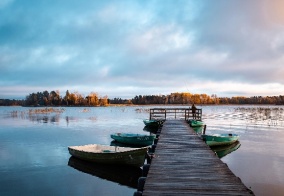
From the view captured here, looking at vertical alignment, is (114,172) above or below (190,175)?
below

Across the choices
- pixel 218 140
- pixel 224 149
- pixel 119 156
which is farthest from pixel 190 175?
pixel 224 149

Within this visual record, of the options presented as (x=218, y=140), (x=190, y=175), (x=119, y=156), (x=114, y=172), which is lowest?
(x=114, y=172)

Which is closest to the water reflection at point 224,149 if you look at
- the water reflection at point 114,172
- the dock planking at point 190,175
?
the water reflection at point 114,172

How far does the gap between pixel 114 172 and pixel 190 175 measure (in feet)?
30.9

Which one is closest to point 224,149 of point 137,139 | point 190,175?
point 137,139

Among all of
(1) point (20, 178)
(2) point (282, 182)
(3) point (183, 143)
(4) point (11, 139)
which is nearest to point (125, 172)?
(3) point (183, 143)

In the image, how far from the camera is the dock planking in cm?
883

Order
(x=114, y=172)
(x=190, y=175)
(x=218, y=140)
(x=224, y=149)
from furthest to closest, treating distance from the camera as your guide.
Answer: (x=224, y=149) < (x=218, y=140) < (x=114, y=172) < (x=190, y=175)

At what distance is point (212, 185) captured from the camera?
30.7ft

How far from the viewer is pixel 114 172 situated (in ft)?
62.0

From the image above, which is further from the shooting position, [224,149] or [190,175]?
[224,149]

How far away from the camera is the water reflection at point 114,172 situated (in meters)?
17.4

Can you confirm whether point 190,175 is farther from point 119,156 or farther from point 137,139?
point 137,139

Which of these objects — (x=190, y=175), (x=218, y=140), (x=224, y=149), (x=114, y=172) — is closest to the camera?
(x=190, y=175)
